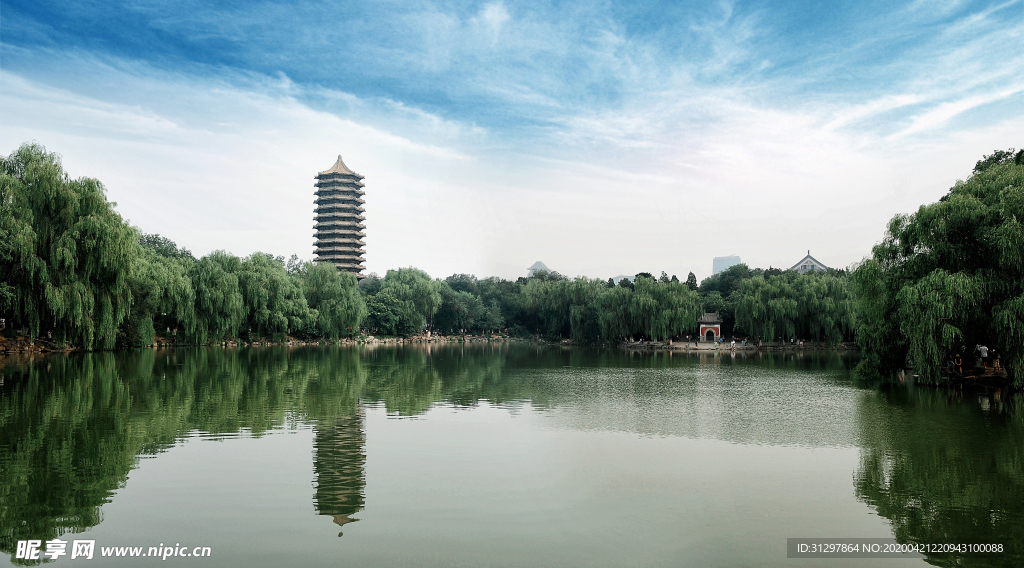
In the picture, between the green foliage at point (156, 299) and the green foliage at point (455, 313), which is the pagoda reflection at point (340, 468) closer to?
the green foliage at point (156, 299)

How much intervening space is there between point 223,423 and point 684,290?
42.8 metres

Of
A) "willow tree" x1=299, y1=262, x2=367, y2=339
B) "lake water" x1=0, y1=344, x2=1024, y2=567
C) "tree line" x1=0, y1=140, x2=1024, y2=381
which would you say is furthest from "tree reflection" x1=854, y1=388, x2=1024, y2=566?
"willow tree" x1=299, y1=262, x2=367, y2=339

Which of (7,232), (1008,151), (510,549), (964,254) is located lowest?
(510,549)

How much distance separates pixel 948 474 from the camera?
27.1 feet

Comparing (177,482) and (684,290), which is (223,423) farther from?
(684,290)

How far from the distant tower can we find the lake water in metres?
71.3

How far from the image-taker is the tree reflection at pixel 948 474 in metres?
6.20

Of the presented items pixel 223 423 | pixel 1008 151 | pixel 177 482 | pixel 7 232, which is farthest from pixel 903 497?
pixel 7 232

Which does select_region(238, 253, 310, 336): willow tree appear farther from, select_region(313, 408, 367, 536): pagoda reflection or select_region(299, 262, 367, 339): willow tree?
select_region(313, 408, 367, 536): pagoda reflection

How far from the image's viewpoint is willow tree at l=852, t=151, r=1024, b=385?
15664mm

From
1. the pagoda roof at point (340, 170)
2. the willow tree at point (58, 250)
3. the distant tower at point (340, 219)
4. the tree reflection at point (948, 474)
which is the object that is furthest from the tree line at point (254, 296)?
the tree reflection at point (948, 474)

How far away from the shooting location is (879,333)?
61.6 feet

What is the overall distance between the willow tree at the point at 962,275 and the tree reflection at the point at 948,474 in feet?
7.58

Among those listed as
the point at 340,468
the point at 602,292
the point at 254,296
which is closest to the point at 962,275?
the point at 340,468
